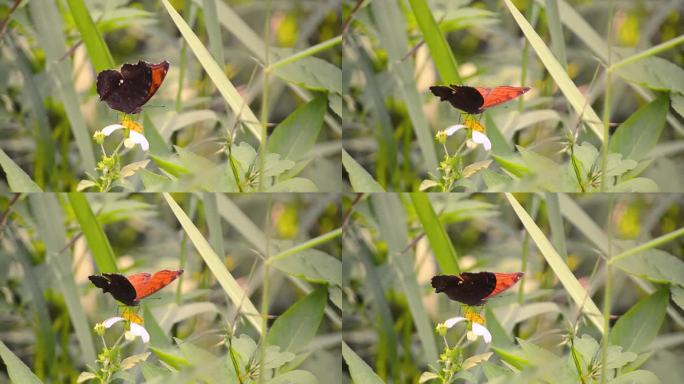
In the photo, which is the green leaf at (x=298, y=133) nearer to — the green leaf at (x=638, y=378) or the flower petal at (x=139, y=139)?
the flower petal at (x=139, y=139)

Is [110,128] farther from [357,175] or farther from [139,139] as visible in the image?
[357,175]

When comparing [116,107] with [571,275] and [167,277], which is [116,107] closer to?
[167,277]

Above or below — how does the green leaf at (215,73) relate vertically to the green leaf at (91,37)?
below

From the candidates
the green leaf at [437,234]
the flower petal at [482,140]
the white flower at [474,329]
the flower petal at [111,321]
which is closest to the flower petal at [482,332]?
the white flower at [474,329]

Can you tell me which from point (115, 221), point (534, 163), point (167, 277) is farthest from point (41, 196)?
point (534, 163)

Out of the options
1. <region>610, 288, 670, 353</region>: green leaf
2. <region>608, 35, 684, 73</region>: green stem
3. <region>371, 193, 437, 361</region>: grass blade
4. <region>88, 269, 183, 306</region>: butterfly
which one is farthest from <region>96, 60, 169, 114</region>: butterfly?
<region>610, 288, 670, 353</region>: green leaf
